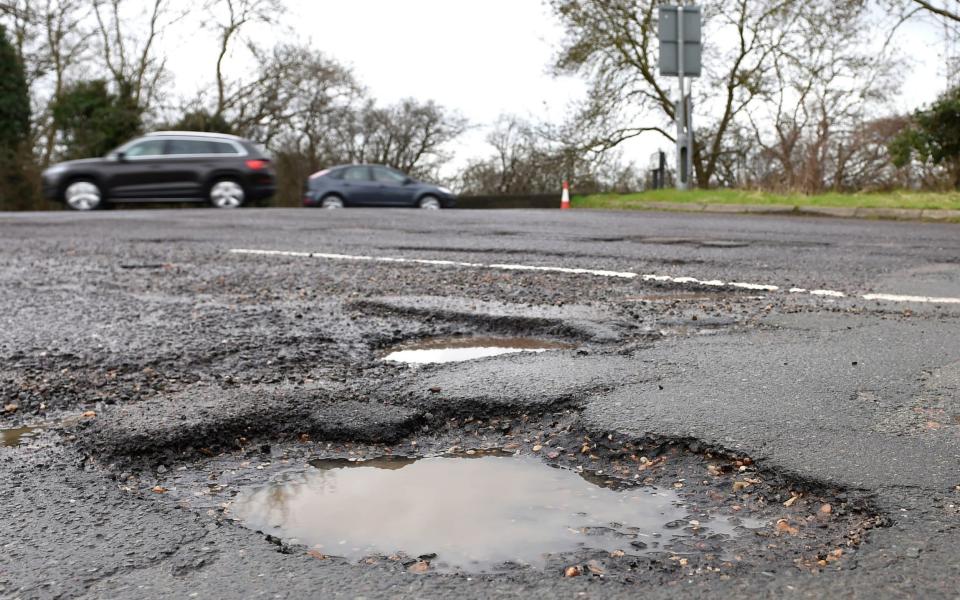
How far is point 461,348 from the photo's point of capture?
3.90 metres

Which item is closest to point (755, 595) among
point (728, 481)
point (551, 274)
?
point (728, 481)

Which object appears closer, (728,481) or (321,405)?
(728,481)

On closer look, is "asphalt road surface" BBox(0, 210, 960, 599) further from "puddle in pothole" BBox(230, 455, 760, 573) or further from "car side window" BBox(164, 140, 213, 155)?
"car side window" BBox(164, 140, 213, 155)

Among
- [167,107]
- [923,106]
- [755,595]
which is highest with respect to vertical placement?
[167,107]

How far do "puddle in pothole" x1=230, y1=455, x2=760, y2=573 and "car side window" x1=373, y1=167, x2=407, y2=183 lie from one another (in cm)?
2039

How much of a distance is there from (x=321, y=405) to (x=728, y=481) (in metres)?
1.32

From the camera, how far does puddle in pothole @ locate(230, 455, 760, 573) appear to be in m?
1.86

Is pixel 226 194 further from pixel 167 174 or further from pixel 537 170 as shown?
pixel 537 170

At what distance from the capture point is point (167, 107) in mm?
34719

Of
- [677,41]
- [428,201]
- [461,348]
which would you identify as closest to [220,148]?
[428,201]

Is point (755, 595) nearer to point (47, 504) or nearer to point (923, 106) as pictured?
point (47, 504)

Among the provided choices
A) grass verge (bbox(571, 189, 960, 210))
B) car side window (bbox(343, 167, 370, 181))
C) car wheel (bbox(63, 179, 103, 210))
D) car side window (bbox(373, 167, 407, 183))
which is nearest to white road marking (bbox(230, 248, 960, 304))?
grass verge (bbox(571, 189, 960, 210))

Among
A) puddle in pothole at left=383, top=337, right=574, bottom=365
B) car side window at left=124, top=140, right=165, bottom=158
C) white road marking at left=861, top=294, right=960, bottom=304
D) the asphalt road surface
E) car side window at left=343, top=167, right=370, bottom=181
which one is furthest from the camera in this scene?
car side window at left=343, top=167, right=370, bottom=181

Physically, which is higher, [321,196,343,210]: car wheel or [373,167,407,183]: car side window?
[373,167,407,183]: car side window
